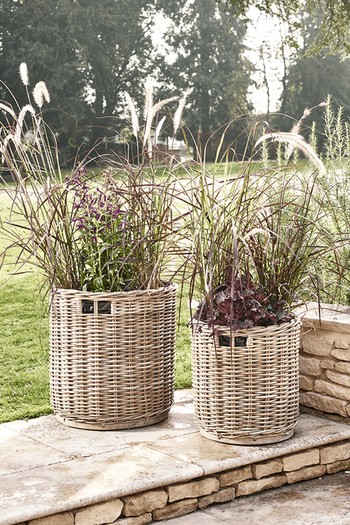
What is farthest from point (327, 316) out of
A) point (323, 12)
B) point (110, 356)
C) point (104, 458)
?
point (323, 12)

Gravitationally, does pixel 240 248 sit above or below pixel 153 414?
above

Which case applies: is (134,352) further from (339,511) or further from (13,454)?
(339,511)

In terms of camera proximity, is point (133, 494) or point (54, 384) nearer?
point (133, 494)

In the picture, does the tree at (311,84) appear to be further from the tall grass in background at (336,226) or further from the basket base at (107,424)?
the basket base at (107,424)

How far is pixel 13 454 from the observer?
11.0 feet

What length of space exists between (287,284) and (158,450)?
90 centimetres

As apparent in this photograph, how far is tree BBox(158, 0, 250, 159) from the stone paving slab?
26.1m

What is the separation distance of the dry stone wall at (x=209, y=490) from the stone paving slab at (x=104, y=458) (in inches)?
1.7

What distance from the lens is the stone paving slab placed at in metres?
2.89

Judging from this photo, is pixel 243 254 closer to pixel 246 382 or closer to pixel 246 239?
pixel 246 239

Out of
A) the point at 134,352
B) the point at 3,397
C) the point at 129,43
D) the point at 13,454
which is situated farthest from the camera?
the point at 129,43

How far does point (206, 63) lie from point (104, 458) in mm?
28345

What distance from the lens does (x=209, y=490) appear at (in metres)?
3.23

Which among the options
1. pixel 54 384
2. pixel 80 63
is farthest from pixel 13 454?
pixel 80 63
